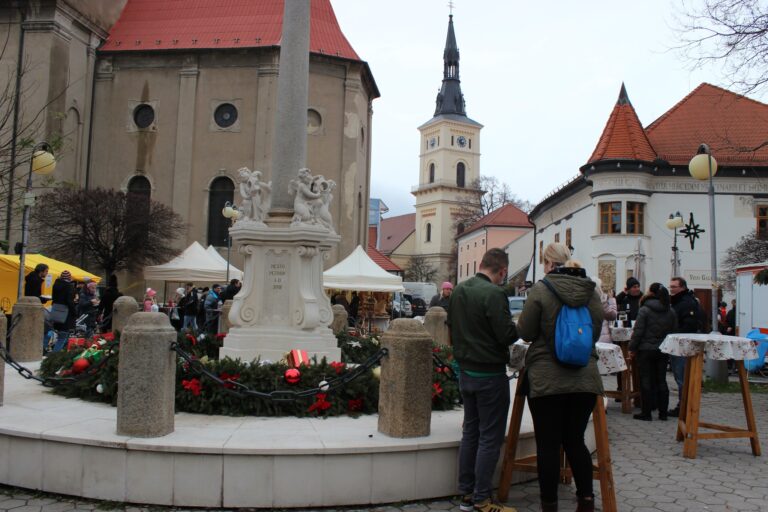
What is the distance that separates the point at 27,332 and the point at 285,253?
192 inches

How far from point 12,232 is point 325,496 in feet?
101

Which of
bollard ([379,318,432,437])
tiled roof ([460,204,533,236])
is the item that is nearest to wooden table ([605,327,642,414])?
bollard ([379,318,432,437])

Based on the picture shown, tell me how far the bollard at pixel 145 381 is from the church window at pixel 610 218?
3377 cm

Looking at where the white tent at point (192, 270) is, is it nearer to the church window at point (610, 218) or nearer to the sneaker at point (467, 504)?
the sneaker at point (467, 504)

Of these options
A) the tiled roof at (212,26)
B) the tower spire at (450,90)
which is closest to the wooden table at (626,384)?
the tiled roof at (212,26)

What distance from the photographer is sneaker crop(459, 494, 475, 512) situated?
541 cm

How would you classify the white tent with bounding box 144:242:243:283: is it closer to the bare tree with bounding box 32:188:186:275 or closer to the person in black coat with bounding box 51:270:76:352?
the bare tree with bounding box 32:188:186:275

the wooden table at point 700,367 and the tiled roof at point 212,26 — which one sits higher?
the tiled roof at point 212,26

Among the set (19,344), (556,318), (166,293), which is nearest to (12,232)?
(166,293)

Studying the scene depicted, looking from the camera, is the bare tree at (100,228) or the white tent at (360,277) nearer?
the white tent at (360,277)

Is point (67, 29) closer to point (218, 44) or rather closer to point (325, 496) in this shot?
point (218, 44)

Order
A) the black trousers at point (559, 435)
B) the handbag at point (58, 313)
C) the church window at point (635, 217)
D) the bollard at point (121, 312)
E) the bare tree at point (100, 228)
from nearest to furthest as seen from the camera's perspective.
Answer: the black trousers at point (559, 435)
the bollard at point (121, 312)
the handbag at point (58, 313)
the bare tree at point (100, 228)
the church window at point (635, 217)

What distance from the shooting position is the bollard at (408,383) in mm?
6070

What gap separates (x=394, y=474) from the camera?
5766 millimetres
